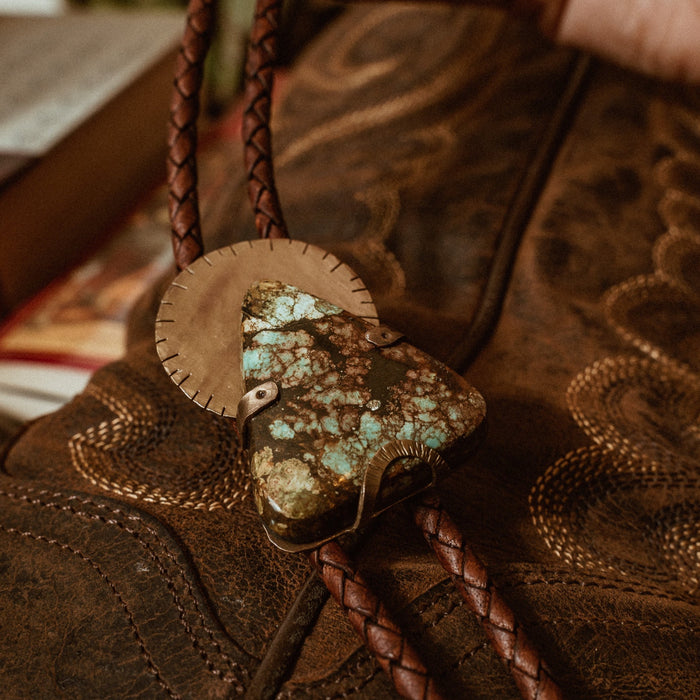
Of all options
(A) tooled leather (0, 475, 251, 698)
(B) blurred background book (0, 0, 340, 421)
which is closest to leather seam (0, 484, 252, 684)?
(A) tooled leather (0, 475, 251, 698)

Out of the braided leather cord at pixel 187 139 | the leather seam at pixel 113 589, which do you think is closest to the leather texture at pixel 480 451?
the leather seam at pixel 113 589

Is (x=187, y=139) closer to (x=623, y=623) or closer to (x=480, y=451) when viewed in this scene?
(x=480, y=451)

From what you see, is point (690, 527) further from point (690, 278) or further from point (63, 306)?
point (63, 306)

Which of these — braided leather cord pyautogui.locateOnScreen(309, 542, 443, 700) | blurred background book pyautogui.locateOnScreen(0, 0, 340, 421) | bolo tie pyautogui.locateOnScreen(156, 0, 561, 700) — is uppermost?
bolo tie pyautogui.locateOnScreen(156, 0, 561, 700)

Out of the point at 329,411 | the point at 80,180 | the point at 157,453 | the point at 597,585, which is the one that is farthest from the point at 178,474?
the point at 80,180

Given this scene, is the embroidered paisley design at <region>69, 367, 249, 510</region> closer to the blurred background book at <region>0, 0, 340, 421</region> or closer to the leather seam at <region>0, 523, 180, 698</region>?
the leather seam at <region>0, 523, 180, 698</region>

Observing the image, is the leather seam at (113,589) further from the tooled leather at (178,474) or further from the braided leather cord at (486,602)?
the braided leather cord at (486,602)
